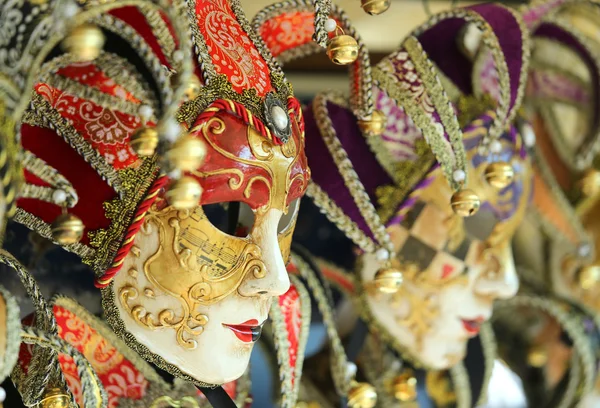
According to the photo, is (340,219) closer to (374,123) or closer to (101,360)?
(374,123)

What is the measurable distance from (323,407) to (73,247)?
0.46m

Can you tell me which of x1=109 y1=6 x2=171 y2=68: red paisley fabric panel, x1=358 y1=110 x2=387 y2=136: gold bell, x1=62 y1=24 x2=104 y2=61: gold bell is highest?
x1=62 y1=24 x2=104 y2=61: gold bell

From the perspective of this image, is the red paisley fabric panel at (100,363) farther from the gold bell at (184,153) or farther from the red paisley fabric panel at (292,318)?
the gold bell at (184,153)

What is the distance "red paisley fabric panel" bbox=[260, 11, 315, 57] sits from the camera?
105 centimetres

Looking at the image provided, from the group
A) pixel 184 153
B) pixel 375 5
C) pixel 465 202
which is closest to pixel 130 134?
pixel 184 153

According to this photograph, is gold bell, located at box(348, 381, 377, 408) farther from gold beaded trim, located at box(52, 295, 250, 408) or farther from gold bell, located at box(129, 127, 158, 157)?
gold bell, located at box(129, 127, 158, 157)

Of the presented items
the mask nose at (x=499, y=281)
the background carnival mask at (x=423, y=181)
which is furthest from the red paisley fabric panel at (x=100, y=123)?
the mask nose at (x=499, y=281)

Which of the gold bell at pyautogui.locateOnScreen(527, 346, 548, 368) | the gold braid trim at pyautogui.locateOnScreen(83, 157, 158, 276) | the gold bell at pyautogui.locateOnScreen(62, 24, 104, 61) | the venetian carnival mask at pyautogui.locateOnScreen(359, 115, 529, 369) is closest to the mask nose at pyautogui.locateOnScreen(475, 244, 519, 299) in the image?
the venetian carnival mask at pyautogui.locateOnScreen(359, 115, 529, 369)

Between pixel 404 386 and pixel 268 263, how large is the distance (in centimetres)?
42

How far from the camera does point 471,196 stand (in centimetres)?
102

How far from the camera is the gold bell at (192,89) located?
2.54 ft

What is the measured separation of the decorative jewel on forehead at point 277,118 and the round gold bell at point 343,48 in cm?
7

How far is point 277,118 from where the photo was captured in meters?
0.87

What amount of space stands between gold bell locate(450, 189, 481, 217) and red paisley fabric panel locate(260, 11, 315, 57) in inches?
8.8
